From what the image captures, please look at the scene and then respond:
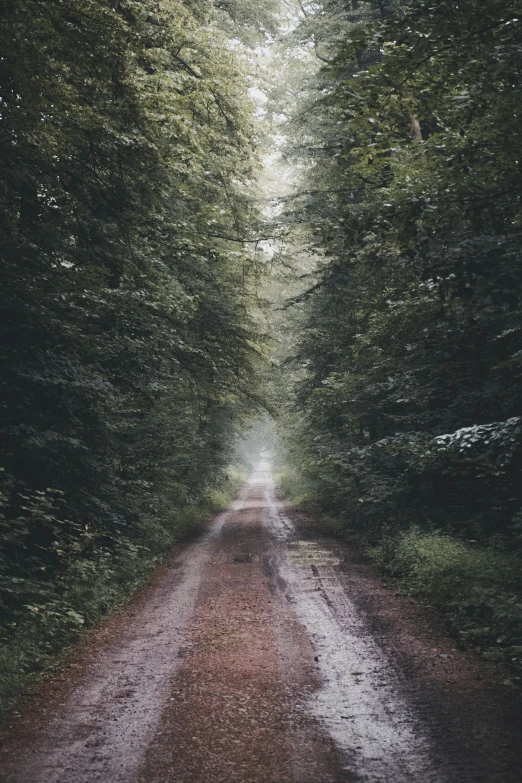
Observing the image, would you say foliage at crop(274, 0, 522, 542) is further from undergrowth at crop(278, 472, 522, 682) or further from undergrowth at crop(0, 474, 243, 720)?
undergrowth at crop(0, 474, 243, 720)

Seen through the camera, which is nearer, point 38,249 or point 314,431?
point 38,249

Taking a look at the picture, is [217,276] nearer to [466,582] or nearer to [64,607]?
[64,607]

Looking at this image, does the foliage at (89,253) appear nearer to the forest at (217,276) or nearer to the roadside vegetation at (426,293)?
the forest at (217,276)

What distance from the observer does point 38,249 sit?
8453 millimetres

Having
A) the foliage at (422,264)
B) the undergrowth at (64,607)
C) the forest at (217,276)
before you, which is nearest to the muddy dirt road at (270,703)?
the undergrowth at (64,607)

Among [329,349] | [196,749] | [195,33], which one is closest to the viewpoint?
[196,749]

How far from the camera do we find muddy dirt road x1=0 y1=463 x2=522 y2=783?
13.9ft

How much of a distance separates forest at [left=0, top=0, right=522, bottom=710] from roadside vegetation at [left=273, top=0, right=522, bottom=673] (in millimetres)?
44

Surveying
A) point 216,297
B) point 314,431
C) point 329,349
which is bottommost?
point 314,431

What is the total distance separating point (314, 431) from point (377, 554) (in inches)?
310

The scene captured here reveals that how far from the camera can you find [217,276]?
16.6m

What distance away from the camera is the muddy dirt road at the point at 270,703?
423cm

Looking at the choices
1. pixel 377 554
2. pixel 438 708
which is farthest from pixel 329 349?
pixel 438 708

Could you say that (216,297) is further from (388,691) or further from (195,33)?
(388,691)
